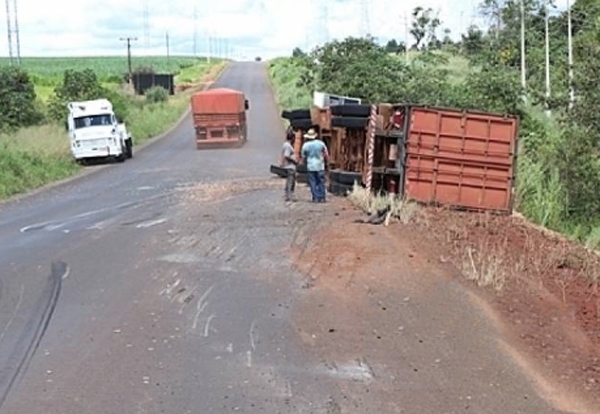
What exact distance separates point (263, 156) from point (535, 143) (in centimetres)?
1368

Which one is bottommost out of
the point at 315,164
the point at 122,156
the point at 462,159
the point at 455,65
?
the point at 122,156

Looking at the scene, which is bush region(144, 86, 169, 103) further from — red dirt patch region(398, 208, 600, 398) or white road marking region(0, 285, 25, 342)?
white road marking region(0, 285, 25, 342)

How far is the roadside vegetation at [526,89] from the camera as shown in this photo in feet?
75.1

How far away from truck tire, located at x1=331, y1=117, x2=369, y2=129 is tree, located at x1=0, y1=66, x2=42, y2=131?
123 ft

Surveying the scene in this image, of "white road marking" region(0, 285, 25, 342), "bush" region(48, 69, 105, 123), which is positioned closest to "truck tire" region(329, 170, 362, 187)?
"white road marking" region(0, 285, 25, 342)

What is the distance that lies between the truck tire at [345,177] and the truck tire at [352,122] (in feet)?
3.60

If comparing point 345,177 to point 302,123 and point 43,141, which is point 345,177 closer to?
point 302,123

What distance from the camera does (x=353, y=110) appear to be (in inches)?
855

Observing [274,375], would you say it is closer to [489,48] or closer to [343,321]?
[343,321]

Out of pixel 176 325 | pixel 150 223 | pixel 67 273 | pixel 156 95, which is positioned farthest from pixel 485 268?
pixel 156 95

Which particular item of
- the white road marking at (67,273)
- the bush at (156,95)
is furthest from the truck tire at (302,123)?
the bush at (156,95)

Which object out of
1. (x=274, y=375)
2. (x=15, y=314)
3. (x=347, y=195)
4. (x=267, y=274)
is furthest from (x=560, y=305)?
(x=347, y=195)

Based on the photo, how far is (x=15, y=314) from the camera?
1065 cm

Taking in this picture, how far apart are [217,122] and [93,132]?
9.06m
